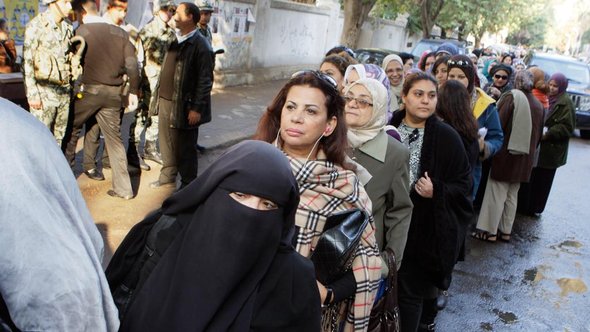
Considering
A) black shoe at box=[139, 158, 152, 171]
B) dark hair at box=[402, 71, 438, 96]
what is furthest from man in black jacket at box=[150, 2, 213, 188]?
dark hair at box=[402, 71, 438, 96]

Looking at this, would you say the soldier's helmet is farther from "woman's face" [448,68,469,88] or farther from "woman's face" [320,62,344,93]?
"woman's face" [448,68,469,88]

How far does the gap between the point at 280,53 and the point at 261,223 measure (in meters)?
16.6

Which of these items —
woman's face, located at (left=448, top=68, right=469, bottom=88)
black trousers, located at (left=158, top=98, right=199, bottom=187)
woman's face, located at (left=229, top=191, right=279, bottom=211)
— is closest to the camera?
woman's face, located at (left=229, top=191, right=279, bottom=211)

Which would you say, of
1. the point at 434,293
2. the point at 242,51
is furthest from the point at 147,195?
the point at 242,51

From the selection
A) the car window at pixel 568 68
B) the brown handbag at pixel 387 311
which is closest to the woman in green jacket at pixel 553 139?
the brown handbag at pixel 387 311

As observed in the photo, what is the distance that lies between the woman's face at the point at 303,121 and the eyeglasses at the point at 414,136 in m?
1.17

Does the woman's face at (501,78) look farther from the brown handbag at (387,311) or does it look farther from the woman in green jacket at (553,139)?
the brown handbag at (387,311)

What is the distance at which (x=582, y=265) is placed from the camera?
6578 millimetres

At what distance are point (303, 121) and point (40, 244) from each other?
1.51 metres

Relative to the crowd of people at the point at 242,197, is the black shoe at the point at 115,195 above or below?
below

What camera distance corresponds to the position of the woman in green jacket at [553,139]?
7.40 m

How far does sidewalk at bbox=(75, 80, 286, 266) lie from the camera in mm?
5480

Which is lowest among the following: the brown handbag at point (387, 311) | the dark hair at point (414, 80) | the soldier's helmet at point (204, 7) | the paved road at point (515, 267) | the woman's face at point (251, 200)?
the paved road at point (515, 267)

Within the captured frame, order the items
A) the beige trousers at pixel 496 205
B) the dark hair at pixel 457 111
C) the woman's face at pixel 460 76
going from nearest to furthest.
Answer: the dark hair at pixel 457 111 < the woman's face at pixel 460 76 < the beige trousers at pixel 496 205
